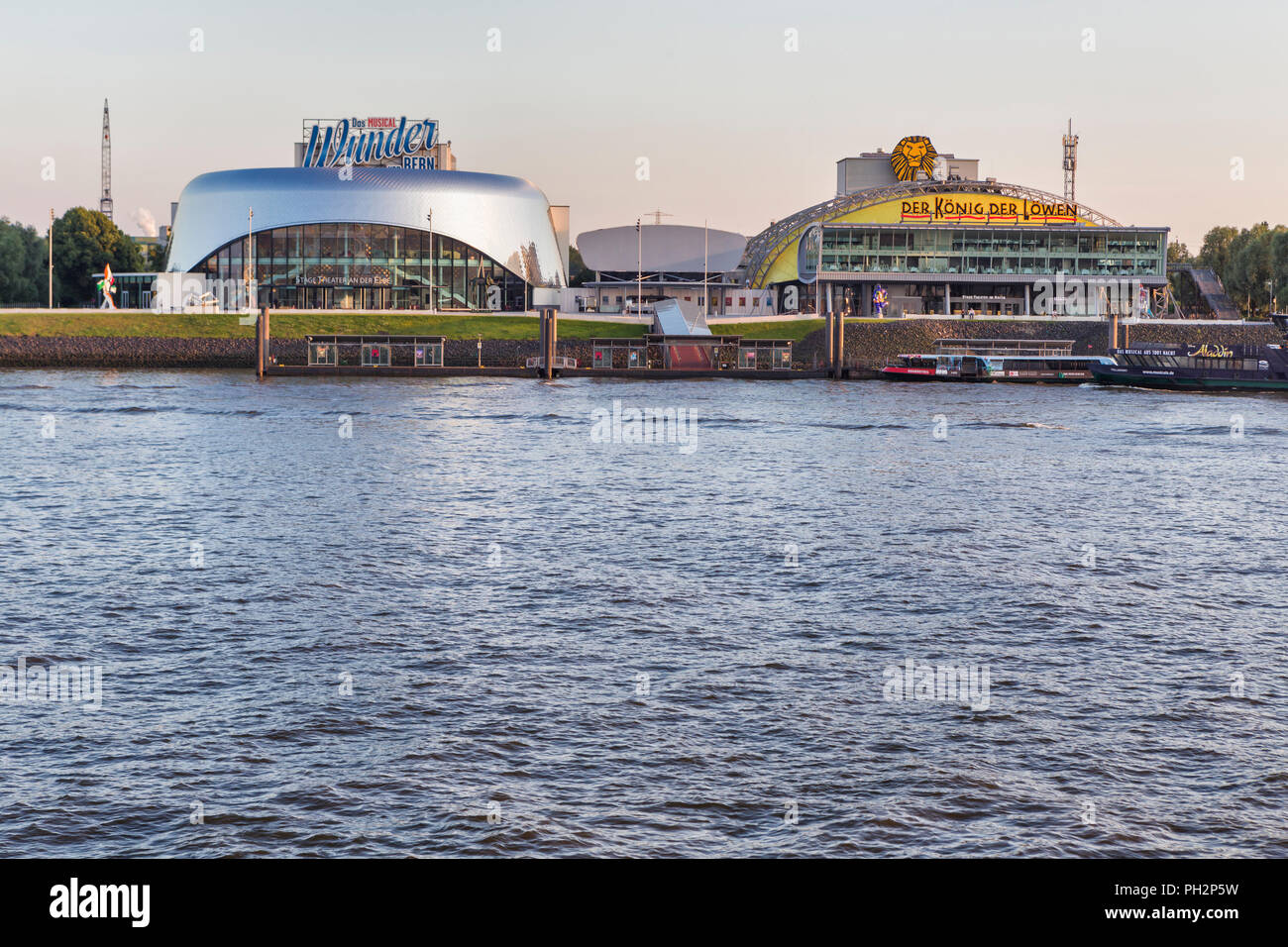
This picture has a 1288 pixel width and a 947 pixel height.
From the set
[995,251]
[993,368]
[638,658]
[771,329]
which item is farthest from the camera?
[995,251]

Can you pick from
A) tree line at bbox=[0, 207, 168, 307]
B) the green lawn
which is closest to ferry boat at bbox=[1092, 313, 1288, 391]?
the green lawn

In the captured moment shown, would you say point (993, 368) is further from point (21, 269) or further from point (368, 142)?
point (21, 269)

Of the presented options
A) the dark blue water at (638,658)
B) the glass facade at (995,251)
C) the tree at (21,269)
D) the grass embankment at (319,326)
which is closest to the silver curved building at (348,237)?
the tree at (21,269)

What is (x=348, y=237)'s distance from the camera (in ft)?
511

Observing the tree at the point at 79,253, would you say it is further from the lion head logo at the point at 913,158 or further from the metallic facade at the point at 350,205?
the lion head logo at the point at 913,158

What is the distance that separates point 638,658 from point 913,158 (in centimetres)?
15643

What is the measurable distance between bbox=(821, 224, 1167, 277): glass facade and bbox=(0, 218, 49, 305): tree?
91393 mm

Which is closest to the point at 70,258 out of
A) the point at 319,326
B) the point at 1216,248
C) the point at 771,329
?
the point at 319,326

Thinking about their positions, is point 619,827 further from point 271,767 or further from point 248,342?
point 248,342

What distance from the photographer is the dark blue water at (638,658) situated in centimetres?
1477

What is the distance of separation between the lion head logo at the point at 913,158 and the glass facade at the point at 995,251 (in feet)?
60.2

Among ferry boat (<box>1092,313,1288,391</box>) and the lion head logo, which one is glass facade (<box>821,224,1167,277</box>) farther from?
ferry boat (<box>1092,313,1288,391</box>)

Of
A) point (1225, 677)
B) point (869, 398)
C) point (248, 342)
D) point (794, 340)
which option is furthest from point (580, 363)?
point (1225, 677)
